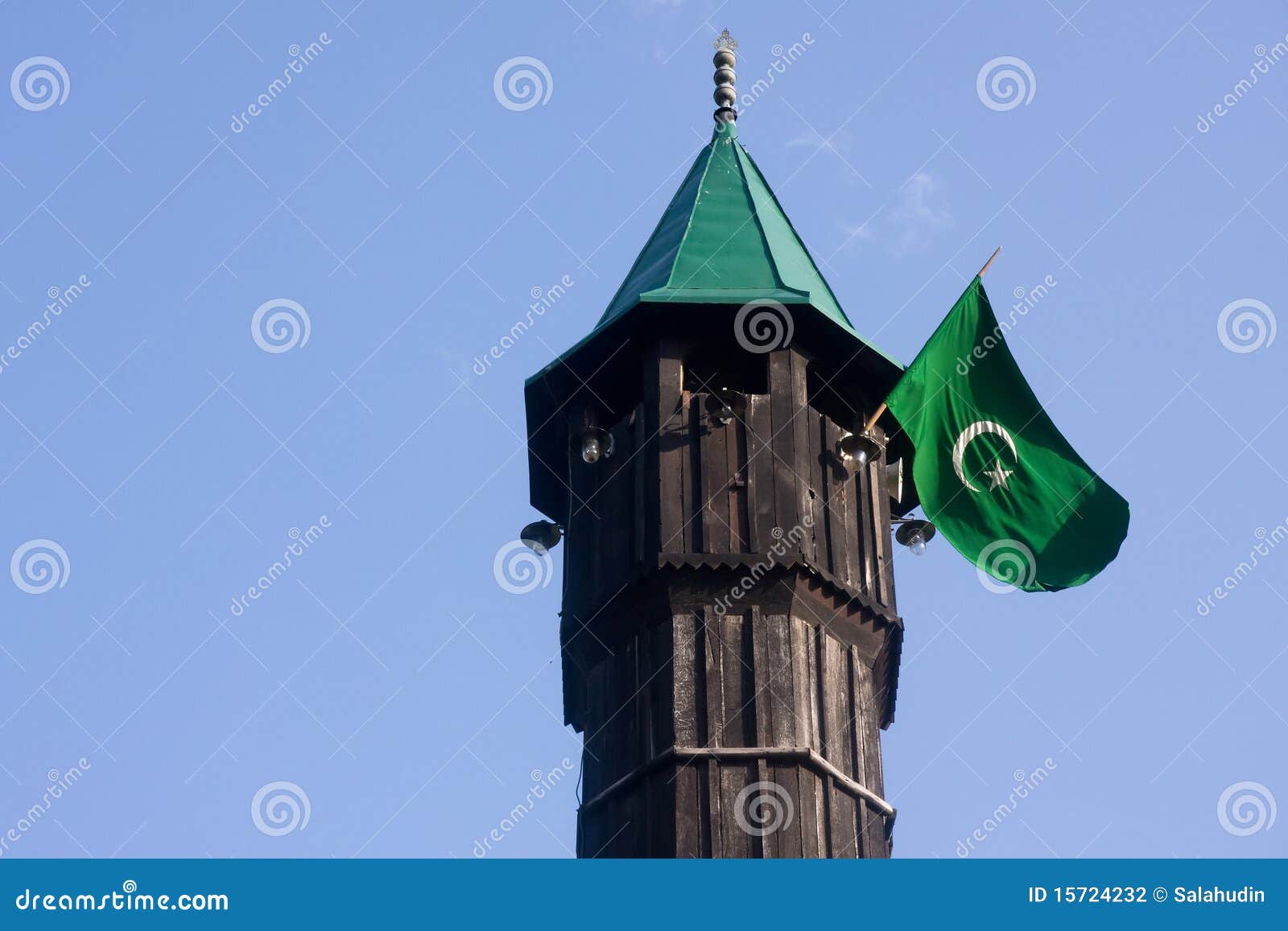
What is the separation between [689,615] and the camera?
99.2 ft

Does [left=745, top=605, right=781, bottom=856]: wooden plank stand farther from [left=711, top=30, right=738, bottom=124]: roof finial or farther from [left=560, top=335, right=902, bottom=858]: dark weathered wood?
[left=711, top=30, right=738, bottom=124]: roof finial

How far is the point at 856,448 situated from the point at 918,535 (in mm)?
1473

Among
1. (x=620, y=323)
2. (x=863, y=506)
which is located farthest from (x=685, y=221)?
(x=863, y=506)

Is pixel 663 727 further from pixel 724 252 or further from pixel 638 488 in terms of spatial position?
pixel 724 252

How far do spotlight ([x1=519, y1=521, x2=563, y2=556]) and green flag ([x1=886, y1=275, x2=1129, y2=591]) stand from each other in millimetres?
4595

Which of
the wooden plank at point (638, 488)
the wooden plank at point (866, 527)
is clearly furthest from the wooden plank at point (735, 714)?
the wooden plank at point (866, 527)

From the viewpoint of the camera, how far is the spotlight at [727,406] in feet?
103

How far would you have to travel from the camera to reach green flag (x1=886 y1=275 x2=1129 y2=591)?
3177cm

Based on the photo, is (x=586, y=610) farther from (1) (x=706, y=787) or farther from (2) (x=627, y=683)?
(1) (x=706, y=787)

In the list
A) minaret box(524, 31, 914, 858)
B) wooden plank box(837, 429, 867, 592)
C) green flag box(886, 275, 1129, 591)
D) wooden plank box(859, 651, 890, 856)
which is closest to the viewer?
minaret box(524, 31, 914, 858)

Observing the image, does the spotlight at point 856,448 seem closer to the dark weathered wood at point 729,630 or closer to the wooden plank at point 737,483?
the dark weathered wood at point 729,630

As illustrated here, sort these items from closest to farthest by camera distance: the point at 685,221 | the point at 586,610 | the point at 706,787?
1. the point at 706,787
2. the point at 586,610
3. the point at 685,221

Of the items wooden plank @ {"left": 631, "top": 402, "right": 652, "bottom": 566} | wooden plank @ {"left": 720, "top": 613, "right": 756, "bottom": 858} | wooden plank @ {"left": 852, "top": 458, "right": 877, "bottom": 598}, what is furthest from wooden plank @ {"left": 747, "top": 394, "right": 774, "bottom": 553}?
wooden plank @ {"left": 852, "top": 458, "right": 877, "bottom": 598}

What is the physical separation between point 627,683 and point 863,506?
3.85m
